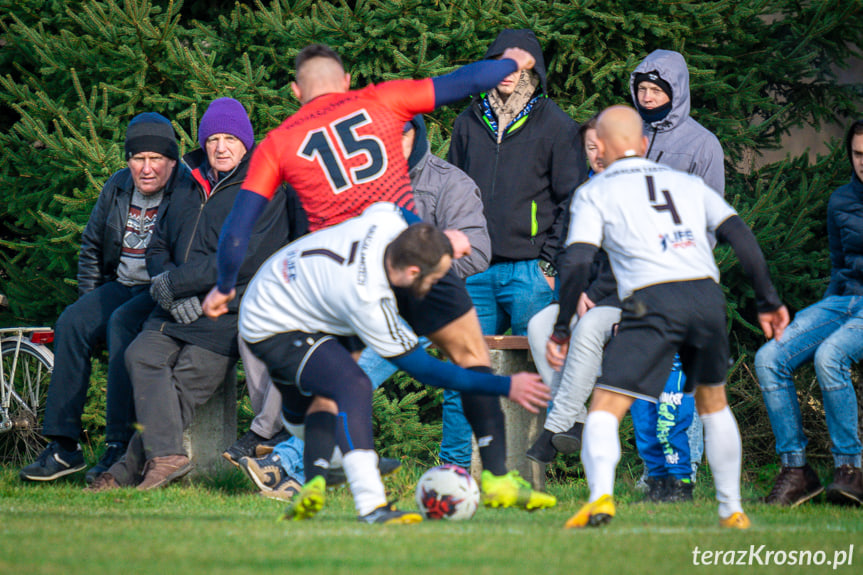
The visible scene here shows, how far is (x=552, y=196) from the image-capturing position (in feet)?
23.2

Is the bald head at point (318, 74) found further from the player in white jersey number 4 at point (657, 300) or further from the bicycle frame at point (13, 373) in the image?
the bicycle frame at point (13, 373)

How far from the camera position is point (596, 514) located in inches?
181

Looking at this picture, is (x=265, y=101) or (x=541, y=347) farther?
(x=265, y=101)

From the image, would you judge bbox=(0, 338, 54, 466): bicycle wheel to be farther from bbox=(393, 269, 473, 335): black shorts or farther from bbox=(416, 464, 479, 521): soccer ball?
→ bbox=(416, 464, 479, 521): soccer ball

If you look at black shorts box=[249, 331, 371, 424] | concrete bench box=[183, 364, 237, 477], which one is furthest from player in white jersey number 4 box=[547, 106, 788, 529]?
concrete bench box=[183, 364, 237, 477]

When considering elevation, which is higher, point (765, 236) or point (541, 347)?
point (765, 236)

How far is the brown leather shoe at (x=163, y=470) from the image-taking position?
645 cm

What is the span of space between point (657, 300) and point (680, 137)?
7.20 feet

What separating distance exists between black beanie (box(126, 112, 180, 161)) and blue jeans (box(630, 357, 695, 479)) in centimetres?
380

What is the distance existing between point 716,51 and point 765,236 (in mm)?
1829

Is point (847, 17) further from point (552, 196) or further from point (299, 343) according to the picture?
point (299, 343)

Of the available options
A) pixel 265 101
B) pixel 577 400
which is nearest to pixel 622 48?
pixel 265 101

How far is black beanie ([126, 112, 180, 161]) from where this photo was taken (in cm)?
725

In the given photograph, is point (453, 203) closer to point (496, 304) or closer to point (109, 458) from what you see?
point (496, 304)
